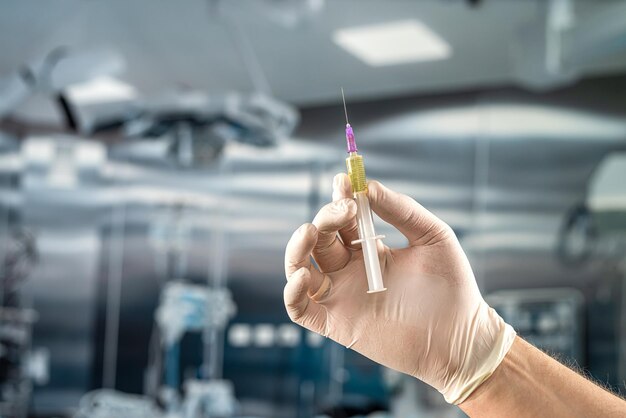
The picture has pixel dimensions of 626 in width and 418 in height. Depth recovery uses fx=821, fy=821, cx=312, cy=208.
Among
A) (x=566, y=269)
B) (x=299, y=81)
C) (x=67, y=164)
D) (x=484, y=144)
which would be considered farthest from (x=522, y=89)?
(x=67, y=164)

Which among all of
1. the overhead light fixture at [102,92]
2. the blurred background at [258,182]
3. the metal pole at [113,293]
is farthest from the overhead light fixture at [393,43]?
the metal pole at [113,293]

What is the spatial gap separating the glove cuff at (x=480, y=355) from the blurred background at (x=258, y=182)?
235 centimetres

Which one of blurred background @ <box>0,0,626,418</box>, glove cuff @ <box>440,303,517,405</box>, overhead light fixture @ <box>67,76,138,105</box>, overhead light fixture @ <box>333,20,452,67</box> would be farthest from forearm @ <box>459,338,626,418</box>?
overhead light fixture @ <box>67,76,138,105</box>

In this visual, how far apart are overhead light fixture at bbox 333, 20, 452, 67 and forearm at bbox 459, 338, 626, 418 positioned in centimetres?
387

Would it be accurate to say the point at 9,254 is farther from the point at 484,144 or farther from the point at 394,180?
the point at 484,144

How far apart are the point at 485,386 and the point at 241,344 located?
17.3 ft

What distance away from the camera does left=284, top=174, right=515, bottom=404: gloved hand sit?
1461 mm

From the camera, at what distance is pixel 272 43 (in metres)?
5.63

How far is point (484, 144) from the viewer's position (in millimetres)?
5883

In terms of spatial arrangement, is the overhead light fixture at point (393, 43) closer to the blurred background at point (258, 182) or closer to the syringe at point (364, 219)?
the blurred background at point (258, 182)

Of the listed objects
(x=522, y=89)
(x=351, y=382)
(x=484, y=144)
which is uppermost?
(x=522, y=89)

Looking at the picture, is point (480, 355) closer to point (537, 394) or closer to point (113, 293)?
point (537, 394)

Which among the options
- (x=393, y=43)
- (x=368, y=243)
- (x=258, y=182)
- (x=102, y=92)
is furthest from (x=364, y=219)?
(x=102, y=92)

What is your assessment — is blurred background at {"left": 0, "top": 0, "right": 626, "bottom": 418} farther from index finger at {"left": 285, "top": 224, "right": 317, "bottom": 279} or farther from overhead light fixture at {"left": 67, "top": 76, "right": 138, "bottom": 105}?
index finger at {"left": 285, "top": 224, "right": 317, "bottom": 279}
